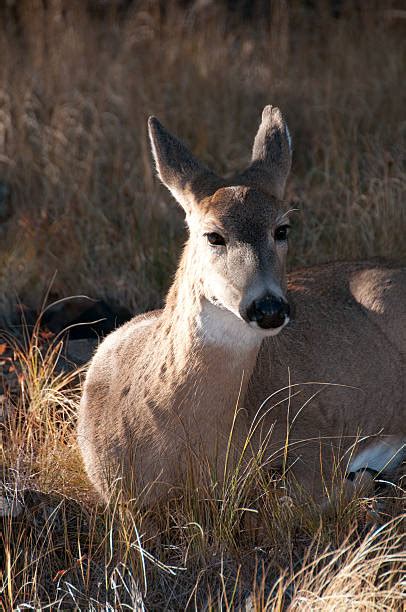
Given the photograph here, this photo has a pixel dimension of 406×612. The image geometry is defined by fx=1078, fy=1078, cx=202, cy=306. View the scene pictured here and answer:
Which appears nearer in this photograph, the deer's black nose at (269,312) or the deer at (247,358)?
the deer's black nose at (269,312)

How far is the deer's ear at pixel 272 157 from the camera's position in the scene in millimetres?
4523

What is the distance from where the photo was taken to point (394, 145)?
27.7 ft

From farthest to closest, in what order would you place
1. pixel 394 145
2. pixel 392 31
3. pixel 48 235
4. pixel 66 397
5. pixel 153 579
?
pixel 392 31, pixel 394 145, pixel 48 235, pixel 66 397, pixel 153 579

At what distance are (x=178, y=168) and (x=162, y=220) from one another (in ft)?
10.4

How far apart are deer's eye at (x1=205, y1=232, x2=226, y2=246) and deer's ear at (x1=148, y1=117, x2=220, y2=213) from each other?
0.38 meters

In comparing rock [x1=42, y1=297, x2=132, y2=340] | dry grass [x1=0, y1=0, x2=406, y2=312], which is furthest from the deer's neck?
dry grass [x1=0, y1=0, x2=406, y2=312]

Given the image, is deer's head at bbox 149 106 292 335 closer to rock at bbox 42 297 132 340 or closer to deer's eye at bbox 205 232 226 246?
deer's eye at bbox 205 232 226 246

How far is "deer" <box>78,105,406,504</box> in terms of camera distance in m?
4.14

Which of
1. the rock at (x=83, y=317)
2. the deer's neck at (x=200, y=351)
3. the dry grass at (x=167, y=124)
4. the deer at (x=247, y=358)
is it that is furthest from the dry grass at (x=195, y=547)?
the dry grass at (x=167, y=124)

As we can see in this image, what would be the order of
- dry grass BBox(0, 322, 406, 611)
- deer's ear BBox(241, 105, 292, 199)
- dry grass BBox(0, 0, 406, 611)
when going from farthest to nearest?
deer's ear BBox(241, 105, 292, 199) → dry grass BBox(0, 0, 406, 611) → dry grass BBox(0, 322, 406, 611)

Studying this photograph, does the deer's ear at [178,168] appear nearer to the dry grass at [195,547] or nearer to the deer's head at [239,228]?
the deer's head at [239,228]

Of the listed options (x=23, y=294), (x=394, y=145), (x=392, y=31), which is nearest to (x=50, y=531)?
(x=23, y=294)

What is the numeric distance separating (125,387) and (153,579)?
832 mm

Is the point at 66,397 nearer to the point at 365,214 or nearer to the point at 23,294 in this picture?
the point at 23,294
